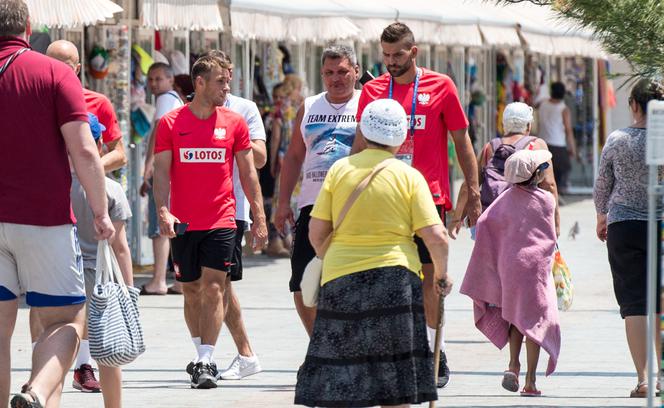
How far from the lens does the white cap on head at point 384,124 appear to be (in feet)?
22.3

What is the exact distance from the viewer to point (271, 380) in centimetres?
925

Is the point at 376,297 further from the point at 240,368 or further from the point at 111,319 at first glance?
the point at 240,368

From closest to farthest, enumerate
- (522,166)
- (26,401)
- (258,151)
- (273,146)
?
1. (26,401)
2. (522,166)
3. (258,151)
4. (273,146)

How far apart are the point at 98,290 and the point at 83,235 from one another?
4.42 feet

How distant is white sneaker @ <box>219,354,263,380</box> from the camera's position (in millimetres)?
9352

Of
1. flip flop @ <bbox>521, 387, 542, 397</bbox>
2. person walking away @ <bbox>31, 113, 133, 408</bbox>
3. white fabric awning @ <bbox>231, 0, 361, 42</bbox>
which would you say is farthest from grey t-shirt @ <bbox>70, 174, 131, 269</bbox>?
white fabric awning @ <bbox>231, 0, 361, 42</bbox>

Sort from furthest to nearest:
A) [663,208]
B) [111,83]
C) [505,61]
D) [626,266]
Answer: [505,61] < [111,83] < [626,266] < [663,208]

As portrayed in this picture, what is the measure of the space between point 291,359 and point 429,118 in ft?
7.31

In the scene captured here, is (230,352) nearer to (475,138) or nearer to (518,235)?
(518,235)

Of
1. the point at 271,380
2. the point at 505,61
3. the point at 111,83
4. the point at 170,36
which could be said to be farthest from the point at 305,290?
the point at 505,61

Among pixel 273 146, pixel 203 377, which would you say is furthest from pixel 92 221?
pixel 273 146

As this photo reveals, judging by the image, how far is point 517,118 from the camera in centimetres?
1062

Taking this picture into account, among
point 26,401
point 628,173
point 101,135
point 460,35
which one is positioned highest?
point 460,35

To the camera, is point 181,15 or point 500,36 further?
point 500,36
